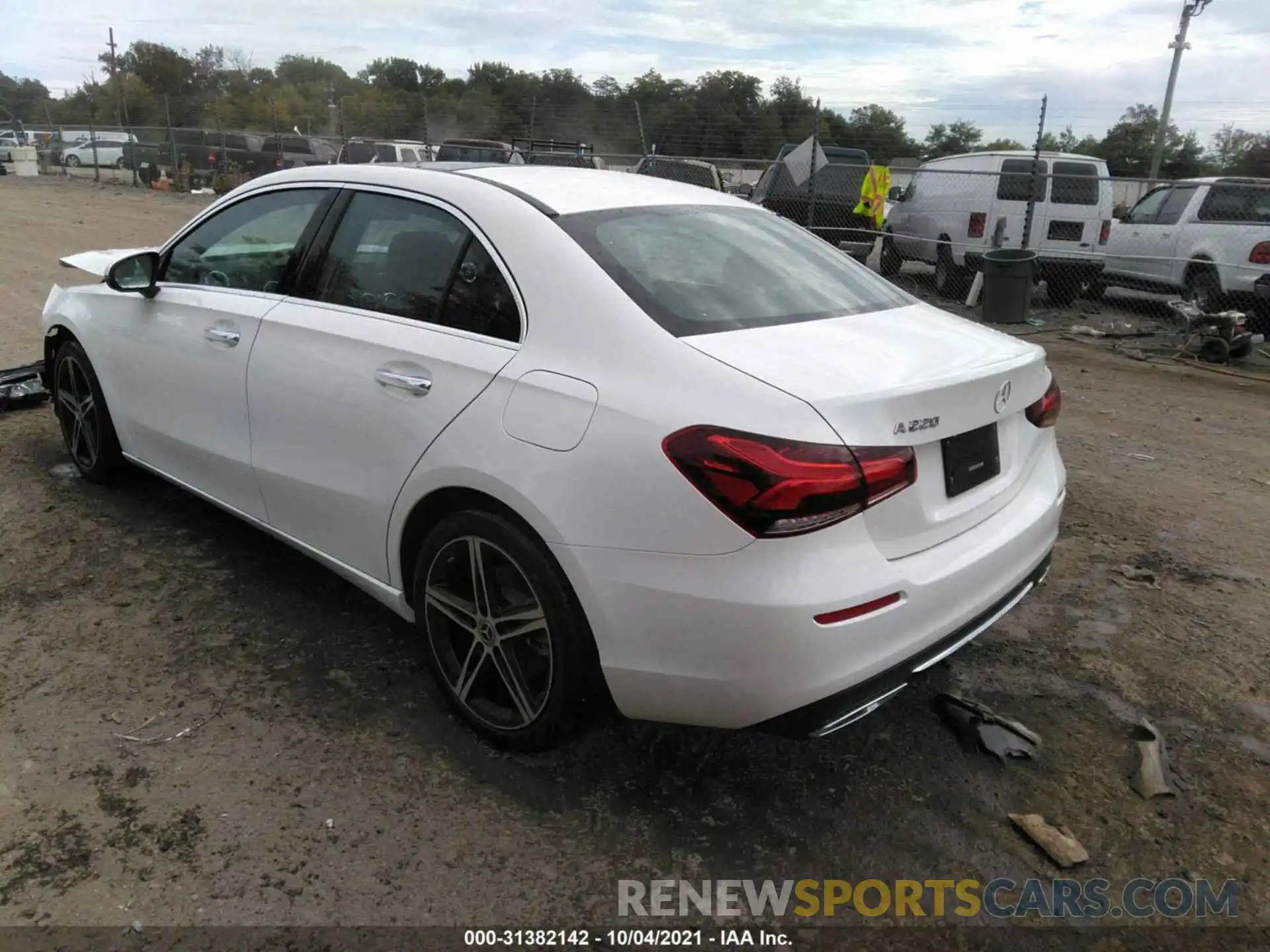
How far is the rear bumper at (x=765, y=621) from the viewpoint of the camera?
2.21 metres

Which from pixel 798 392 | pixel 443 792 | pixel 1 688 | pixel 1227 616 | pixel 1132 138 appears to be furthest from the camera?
pixel 1132 138

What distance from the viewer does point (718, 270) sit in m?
2.95

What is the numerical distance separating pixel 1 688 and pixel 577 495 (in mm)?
2217

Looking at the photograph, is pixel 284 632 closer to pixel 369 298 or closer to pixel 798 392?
pixel 369 298

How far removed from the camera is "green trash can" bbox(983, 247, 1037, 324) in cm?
1095

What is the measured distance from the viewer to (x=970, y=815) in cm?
273

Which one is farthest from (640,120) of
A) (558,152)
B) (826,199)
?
(826,199)

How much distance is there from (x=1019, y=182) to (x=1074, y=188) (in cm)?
68

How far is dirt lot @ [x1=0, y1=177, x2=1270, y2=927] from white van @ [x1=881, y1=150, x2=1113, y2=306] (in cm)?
886

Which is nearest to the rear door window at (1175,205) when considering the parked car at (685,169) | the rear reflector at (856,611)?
the parked car at (685,169)

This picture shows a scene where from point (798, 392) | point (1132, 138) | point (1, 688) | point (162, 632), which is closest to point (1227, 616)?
point (798, 392)

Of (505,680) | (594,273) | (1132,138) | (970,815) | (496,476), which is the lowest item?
(970,815)

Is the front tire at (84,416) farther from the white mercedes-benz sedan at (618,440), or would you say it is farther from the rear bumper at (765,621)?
the rear bumper at (765,621)

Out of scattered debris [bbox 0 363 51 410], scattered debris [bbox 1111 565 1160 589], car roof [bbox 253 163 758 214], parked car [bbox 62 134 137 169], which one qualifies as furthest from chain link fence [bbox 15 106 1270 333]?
parked car [bbox 62 134 137 169]
